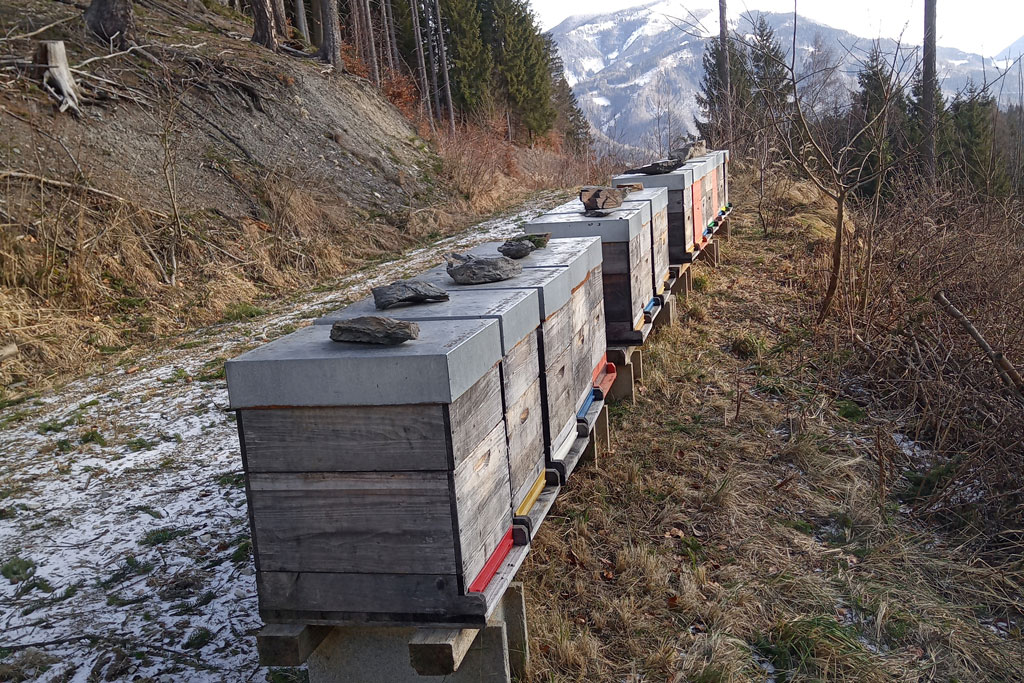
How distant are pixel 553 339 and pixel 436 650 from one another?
5.24ft

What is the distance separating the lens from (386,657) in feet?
10.4

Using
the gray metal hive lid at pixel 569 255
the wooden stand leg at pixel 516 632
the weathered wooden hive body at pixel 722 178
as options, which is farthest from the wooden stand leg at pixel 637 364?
the weathered wooden hive body at pixel 722 178

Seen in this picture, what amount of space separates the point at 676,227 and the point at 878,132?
1952 mm

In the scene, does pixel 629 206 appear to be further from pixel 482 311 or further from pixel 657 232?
pixel 482 311

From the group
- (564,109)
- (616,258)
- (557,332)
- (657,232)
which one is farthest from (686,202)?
(564,109)

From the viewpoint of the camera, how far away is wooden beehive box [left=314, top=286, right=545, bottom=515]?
3180mm

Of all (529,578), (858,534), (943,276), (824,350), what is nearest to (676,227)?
(824,350)

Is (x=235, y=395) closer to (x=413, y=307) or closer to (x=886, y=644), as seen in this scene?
(x=413, y=307)

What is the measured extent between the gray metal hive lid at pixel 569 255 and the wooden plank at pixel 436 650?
1955mm

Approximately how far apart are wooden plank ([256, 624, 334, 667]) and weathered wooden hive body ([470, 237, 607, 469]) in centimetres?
140

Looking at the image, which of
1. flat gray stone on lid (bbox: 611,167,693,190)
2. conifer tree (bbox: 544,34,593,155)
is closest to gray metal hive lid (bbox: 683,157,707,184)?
flat gray stone on lid (bbox: 611,167,693,190)

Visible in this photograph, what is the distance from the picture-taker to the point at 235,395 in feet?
8.78

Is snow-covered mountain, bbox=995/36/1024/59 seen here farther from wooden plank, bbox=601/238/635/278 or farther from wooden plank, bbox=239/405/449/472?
wooden plank, bbox=239/405/449/472

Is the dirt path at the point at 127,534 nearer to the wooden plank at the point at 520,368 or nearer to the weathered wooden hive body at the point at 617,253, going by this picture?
the wooden plank at the point at 520,368
